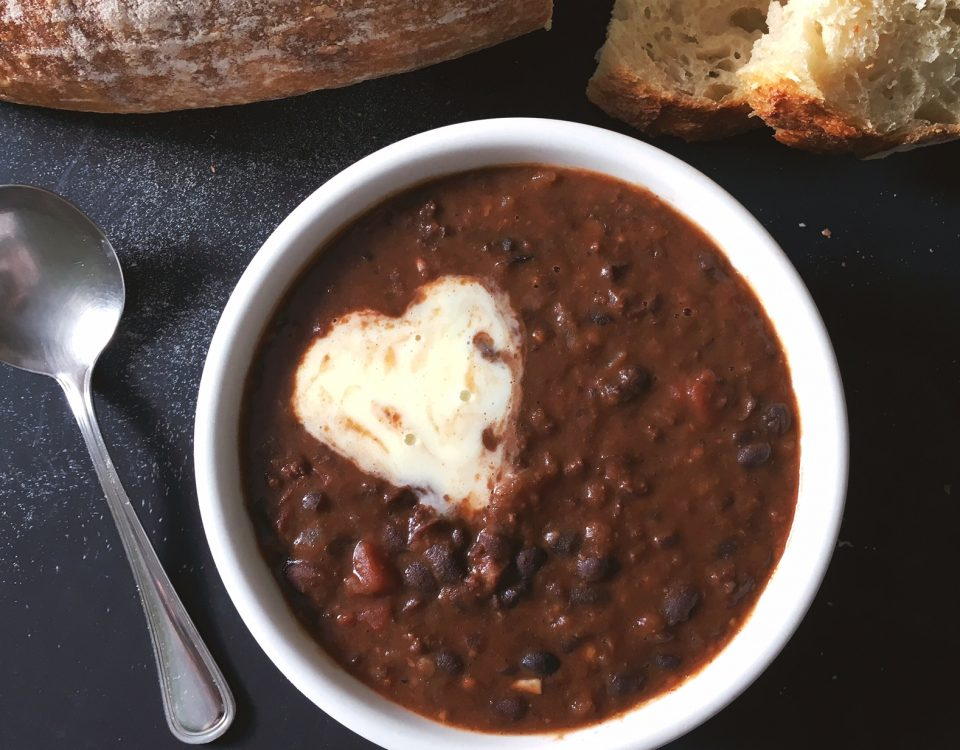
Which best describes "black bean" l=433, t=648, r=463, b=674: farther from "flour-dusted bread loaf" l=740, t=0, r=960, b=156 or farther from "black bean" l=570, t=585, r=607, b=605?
"flour-dusted bread loaf" l=740, t=0, r=960, b=156

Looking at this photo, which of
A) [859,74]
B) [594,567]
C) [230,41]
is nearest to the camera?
[594,567]

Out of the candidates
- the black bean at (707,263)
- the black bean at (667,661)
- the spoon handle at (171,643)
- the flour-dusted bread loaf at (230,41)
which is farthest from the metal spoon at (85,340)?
the black bean at (707,263)

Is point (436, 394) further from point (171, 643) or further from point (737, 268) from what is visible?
point (171, 643)

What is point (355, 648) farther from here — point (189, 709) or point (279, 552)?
point (189, 709)

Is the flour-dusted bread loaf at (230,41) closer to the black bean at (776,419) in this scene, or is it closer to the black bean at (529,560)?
the black bean at (776,419)

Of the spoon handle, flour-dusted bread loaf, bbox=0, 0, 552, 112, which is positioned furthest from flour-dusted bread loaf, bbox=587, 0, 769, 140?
the spoon handle

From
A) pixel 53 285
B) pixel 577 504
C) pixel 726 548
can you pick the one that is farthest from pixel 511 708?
pixel 53 285

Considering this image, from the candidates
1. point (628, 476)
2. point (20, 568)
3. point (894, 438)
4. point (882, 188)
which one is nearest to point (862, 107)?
point (882, 188)
